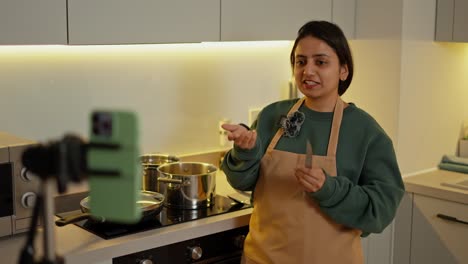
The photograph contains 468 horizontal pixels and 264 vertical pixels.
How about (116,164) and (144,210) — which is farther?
(144,210)

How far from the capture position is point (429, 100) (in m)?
2.76

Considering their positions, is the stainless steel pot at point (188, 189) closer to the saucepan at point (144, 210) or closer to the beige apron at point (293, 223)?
the saucepan at point (144, 210)

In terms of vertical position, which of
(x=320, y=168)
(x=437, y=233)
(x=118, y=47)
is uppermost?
(x=118, y=47)

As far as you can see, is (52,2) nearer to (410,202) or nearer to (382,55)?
(382,55)

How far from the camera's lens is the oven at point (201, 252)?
180 centimetres

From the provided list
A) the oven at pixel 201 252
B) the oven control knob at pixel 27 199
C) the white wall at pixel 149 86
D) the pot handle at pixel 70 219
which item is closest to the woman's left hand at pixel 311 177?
the oven at pixel 201 252

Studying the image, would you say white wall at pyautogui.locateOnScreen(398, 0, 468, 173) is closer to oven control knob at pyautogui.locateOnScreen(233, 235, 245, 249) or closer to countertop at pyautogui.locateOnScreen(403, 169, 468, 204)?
countertop at pyautogui.locateOnScreen(403, 169, 468, 204)

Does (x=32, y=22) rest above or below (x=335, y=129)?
above

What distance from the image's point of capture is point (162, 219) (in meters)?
1.93

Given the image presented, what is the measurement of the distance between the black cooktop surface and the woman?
163mm

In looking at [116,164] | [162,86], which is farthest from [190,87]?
[116,164]

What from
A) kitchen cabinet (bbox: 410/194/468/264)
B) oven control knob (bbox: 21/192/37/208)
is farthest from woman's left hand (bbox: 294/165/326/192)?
kitchen cabinet (bbox: 410/194/468/264)

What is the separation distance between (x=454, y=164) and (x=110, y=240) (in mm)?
1691

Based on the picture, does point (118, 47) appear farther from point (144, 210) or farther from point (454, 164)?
point (454, 164)
